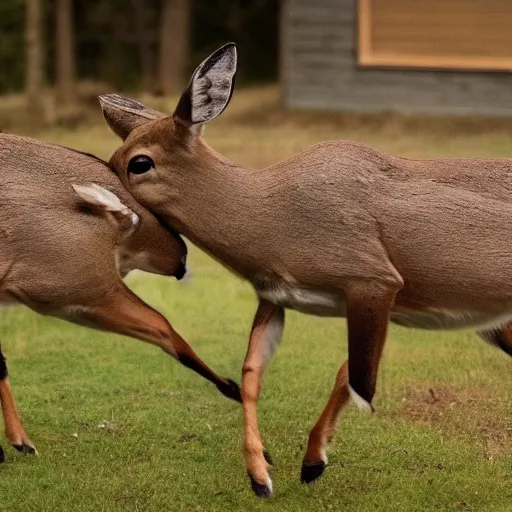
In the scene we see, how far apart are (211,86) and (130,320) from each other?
3.53 feet

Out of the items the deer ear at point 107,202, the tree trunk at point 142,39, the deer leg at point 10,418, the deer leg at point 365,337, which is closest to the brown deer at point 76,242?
the deer ear at point 107,202

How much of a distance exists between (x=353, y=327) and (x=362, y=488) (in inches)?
36.6

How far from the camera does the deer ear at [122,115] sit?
15.9 ft

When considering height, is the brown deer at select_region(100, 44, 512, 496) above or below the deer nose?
above

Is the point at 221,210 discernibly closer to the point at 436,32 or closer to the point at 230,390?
the point at 230,390

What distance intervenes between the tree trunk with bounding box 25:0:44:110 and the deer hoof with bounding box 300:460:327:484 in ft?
45.7

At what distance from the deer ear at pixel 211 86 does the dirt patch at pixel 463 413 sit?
2.21 meters

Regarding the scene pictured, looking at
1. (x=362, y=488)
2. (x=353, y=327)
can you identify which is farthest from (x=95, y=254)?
(x=362, y=488)

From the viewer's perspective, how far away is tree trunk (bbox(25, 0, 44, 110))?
57.2ft

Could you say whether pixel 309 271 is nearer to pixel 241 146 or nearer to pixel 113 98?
pixel 113 98

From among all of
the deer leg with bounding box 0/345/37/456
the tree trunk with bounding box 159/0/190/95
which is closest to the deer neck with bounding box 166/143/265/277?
the deer leg with bounding box 0/345/37/456

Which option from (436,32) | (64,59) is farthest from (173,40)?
(436,32)

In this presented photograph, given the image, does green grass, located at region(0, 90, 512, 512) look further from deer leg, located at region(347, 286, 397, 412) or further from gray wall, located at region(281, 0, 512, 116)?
gray wall, located at region(281, 0, 512, 116)

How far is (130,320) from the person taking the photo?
4.67 meters
